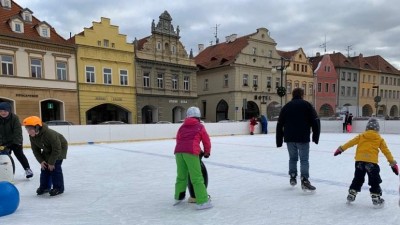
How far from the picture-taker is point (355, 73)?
49.8 metres

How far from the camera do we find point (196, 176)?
165 inches

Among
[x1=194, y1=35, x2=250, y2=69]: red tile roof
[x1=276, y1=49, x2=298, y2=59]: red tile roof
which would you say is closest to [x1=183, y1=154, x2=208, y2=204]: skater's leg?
[x1=194, y1=35, x2=250, y2=69]: red tile roof

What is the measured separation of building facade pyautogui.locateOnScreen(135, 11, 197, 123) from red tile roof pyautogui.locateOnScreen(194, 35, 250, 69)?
5.84m

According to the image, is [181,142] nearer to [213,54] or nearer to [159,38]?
[159,38]

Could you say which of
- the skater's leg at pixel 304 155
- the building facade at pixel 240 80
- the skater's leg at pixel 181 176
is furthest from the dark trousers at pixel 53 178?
the building facade at pixel 240 80

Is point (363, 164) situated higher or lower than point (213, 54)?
lower

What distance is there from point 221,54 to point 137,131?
1018 inches

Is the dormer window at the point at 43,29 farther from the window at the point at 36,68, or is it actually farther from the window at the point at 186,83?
the window at the point at 186,83

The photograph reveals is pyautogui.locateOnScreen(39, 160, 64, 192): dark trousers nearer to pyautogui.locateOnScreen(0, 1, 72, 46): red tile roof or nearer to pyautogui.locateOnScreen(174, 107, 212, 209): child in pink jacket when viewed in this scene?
pyautogui.locateOnScreen(174, 107, 212, 209): child in pink jacket

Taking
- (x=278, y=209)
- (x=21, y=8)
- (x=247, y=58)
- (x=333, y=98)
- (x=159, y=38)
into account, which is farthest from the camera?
(x=333, y=98)

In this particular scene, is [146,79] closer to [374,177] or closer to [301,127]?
[301,127]

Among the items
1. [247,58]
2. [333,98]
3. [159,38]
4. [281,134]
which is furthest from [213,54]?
[281,134]

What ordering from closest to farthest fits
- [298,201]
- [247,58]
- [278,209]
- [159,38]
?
[278,209], [298,201], [159,38], [247,58]

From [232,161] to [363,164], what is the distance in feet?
15.2
